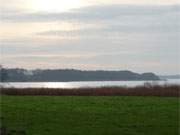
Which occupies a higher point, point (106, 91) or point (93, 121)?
point (93, 121)

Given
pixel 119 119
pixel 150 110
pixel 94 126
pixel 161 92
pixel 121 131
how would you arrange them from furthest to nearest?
1. pixel 161 92
2. pixel 150 110
3. pixel 119 119
4. pixel 94 126
5. pixel 121 131

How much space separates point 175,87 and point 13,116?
21.4m

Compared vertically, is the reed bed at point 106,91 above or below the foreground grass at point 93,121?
below

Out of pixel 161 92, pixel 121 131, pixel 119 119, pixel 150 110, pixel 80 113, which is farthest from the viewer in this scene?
pixel 161 92

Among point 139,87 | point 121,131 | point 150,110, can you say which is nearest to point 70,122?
point 121,131

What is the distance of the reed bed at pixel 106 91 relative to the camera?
1483 inches

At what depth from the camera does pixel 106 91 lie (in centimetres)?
4003

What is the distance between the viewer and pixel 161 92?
1467 inches

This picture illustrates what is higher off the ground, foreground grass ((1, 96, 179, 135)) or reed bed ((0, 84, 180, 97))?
foreground grass ((1, 96, 179, 135))

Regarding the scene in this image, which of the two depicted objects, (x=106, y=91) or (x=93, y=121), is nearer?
(x=93, y=121)

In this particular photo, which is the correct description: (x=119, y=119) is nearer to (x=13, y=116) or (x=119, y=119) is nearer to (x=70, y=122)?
(x=70, y=122)

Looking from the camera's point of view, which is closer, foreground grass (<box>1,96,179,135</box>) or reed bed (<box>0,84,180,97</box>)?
foreground grass (<box>1,96,179,135</box>)

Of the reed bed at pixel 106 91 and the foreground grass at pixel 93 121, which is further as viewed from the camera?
the reed bed at pixel 106 91

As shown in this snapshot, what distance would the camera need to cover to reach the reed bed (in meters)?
37.7
